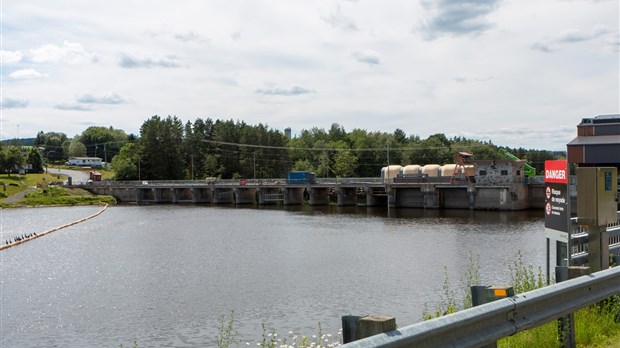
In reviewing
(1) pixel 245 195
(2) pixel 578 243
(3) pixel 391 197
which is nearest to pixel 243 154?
(1) pixel 245 195

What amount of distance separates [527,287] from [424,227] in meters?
48.6

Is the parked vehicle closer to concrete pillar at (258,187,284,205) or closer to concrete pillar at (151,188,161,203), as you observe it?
concrete pillar at (258,187,284,205)

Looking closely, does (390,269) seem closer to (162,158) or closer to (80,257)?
(80,257)

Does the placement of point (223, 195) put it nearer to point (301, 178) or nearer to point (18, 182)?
point (301, 178)

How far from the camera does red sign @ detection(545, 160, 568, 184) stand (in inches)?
467

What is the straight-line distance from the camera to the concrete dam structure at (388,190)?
88938 mm

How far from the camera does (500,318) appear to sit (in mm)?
7047

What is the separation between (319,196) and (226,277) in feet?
273

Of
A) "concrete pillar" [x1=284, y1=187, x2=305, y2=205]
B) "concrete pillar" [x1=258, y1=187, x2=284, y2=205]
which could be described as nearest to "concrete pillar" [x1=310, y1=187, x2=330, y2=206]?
"concrete pillar" [x1=284, y1=187, x2=305, y2=205]

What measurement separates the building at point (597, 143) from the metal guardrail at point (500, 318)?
84.4 metres

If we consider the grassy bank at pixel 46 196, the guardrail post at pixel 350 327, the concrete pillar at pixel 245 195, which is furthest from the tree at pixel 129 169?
the guardrail post at pixel 350 327

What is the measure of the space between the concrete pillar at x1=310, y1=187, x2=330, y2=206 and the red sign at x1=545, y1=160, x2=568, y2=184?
9957 cm

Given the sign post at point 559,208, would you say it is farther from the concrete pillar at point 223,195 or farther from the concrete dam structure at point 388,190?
the concrete pillar at point 223,195

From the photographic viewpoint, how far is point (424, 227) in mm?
62406
